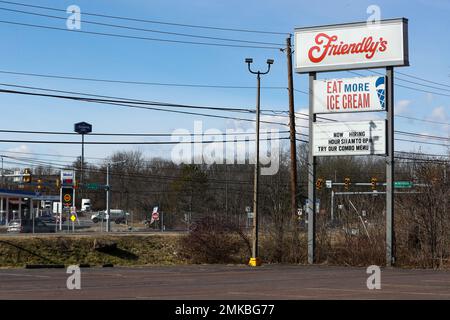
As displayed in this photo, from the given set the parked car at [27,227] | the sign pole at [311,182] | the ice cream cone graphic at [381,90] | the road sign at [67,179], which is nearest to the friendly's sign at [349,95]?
the ice cream cone graphic at [381,90]

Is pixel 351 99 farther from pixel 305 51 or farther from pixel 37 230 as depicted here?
pixel 37 230

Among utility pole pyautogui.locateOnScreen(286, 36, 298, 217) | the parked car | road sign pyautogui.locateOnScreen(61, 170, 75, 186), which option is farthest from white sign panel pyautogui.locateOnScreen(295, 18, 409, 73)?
road sign pyautogui.locateOnScreen(61, 170, 75, 186)

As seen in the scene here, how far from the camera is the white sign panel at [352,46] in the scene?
29016 mm

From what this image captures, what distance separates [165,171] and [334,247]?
75.8 metres

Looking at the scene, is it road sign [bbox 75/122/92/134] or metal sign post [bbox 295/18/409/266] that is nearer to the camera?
metal sign post [bbox 295/18/409/266]

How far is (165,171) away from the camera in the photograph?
106188 millimetres

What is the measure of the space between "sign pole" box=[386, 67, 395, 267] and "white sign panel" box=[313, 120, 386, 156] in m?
0.27

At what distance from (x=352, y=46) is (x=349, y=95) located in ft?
7.21

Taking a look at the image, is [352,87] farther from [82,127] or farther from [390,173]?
[82,127]

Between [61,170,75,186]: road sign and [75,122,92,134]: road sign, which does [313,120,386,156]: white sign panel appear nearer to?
[61,170,75,186]: road sign

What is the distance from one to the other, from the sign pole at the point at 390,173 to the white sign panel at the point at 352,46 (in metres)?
0.77

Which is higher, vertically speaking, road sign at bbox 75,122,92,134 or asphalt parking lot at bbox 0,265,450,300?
road sign at bbox 75,122,92,134

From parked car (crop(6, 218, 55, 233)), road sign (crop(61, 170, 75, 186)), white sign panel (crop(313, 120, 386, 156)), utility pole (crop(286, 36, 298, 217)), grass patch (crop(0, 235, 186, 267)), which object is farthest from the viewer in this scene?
road sign (crop(61, 170, 75, 186))

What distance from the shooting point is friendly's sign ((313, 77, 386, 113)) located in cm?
2919
